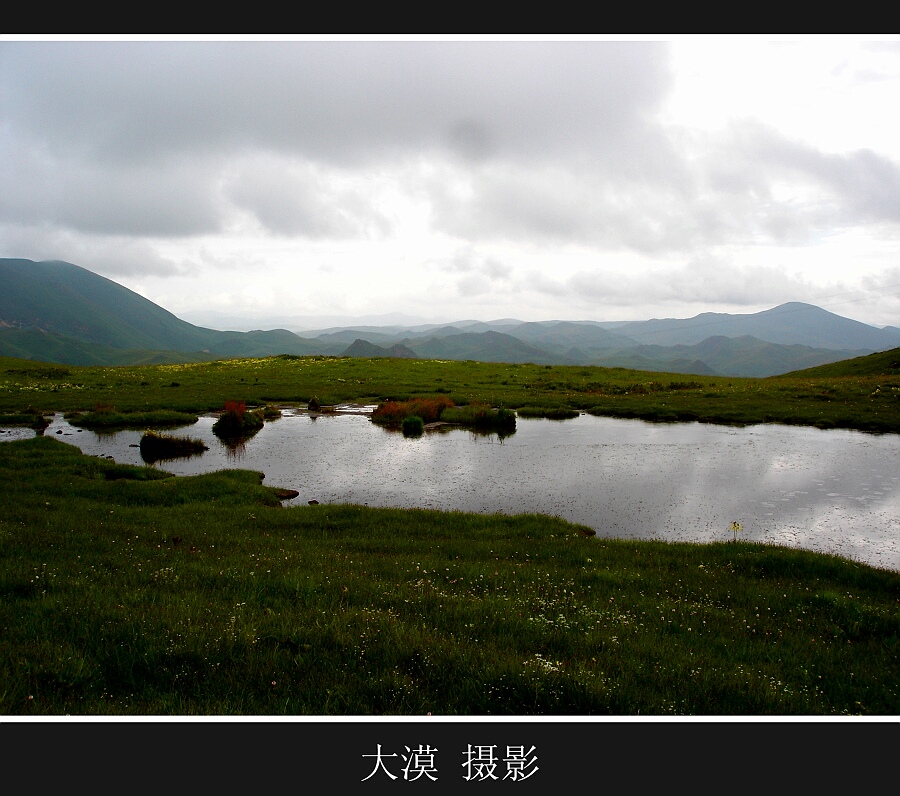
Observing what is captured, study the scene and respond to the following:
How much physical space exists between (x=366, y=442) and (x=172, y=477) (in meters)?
11.5

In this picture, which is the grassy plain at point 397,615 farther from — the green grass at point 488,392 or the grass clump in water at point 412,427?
the green grass at point 488,392

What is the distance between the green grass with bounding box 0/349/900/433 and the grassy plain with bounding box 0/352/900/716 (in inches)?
1170

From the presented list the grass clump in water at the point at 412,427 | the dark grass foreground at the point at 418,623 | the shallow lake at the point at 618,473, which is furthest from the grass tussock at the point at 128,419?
the dark grass foreground at the point at 418,623

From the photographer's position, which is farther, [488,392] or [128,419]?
[488,392]

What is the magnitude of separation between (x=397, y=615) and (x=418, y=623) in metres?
0.51

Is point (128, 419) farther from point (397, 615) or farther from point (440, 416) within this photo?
point (397, 615)

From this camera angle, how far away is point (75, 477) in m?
18.8

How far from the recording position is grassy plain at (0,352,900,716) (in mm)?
6188

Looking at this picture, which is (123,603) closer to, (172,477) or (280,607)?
(280,607)

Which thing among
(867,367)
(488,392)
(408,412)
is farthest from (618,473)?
(867,367)

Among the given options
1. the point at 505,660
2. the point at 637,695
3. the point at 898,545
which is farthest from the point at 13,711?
the point at 898,545

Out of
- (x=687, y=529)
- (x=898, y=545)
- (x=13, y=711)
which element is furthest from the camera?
(x=687, y=529)

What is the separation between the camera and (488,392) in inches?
2170

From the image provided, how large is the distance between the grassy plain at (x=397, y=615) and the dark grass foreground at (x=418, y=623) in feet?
0.12
